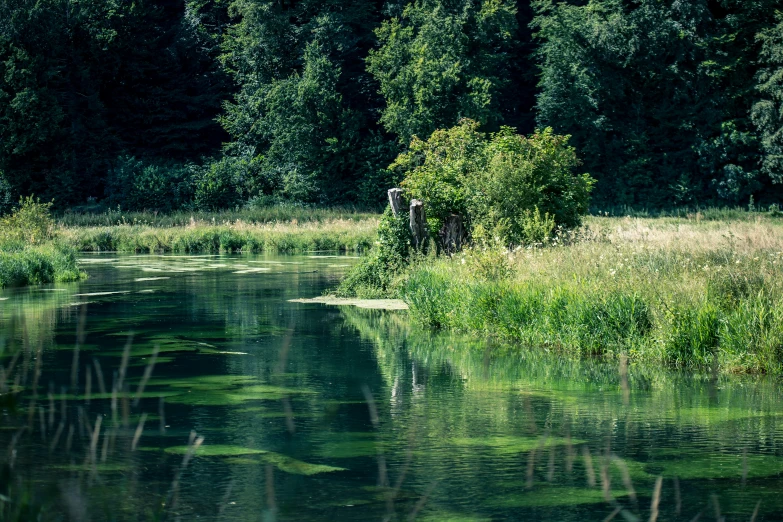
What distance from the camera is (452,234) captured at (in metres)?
22.7

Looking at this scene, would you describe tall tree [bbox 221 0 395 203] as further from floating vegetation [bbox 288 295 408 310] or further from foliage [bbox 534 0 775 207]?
floating vegetation [bbox 288 295 408 310]

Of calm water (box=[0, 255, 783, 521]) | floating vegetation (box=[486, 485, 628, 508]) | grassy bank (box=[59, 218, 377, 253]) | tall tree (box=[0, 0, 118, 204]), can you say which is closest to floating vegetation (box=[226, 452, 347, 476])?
calm water (box=[0, 255, 783, 521])

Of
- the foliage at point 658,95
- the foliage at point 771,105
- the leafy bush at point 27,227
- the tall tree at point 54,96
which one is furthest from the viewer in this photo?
the tall tree at point 54,96

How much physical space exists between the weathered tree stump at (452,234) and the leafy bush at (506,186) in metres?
0.17

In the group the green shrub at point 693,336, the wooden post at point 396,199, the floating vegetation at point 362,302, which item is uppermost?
the wooden post at point 396,199

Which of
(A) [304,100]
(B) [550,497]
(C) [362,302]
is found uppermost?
(A) [304,100]

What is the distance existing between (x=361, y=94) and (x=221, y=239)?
25.1m

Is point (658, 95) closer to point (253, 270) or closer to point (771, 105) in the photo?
point (771, 105)

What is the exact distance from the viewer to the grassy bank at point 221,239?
44694mm

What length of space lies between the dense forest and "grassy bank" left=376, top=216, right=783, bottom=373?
36.5 m

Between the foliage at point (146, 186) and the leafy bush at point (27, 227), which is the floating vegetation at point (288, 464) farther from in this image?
the foliage at point (146, 186)

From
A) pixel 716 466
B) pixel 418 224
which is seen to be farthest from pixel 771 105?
pixel 716 466

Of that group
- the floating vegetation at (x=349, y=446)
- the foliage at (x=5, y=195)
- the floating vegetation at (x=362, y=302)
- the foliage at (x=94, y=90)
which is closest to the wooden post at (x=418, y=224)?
the floating vegetation at (x=362, y=302)

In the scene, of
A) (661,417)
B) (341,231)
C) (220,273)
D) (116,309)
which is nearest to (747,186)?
(341,231)
